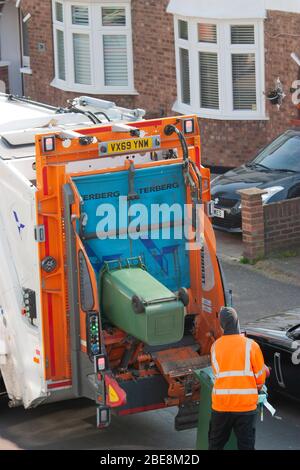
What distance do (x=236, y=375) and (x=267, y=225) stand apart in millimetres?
7405

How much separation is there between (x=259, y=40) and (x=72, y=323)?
11476mm

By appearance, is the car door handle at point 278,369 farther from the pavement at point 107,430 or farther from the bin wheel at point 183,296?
the bin wheel at point 183,296

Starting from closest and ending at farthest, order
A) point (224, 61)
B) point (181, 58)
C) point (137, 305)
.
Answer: point (137, 305) → point (224, 61) → point (181, 58)

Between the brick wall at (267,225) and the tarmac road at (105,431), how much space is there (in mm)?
5239

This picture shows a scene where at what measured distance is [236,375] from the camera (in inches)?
373

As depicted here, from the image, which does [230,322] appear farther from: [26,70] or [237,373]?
[26,70]

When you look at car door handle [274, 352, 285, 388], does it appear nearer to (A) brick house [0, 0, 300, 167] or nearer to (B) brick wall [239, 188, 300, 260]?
(B) brick wall [239, 188, 300, 260]

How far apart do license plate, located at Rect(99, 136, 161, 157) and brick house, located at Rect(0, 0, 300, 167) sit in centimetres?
1001

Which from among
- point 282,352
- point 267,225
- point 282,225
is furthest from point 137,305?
point 282,225

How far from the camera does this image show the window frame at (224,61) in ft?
68.4

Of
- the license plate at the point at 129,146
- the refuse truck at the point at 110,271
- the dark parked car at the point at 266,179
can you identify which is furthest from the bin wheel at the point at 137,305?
the dark parked car at the point at 266,179

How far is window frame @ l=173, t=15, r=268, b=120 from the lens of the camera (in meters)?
20.9

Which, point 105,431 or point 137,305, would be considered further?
point 105,431

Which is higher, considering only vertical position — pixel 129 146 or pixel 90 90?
pixel 129 146
